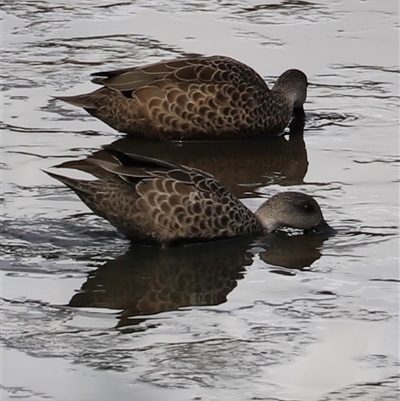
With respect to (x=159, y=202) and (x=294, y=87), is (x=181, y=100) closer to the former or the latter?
(x=294, y=87)

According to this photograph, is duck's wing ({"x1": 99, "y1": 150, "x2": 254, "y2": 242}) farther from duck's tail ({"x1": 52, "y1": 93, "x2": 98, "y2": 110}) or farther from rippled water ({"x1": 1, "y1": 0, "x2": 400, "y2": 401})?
duck's tail ({"x1": 52, "y1": 93, "x2": 98, "y2": 110})

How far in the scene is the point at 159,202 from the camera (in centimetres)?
859

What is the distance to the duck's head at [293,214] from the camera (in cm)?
894

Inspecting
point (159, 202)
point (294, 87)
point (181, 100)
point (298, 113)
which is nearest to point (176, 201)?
point (159, 202)

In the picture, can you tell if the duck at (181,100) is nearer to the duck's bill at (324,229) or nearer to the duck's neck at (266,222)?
the duck's neck at (266,222)

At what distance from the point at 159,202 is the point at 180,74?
2.71 meters

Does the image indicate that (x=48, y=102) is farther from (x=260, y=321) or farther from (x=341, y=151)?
(x=260, y=321)

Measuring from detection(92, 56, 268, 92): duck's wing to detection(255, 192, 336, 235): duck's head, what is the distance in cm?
229

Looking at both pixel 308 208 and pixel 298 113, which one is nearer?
pixel 308 208

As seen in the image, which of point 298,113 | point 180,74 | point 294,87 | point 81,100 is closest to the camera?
point 180,74

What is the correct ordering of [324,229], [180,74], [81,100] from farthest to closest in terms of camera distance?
[81,100]
[180,74]
[324,229]

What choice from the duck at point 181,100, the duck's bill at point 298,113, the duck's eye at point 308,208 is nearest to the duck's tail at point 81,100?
the duck at point 181,100

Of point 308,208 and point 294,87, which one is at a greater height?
point 294,87

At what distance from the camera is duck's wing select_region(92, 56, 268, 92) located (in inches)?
436
